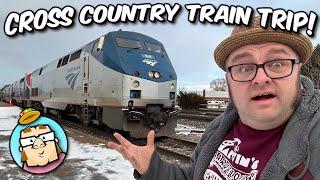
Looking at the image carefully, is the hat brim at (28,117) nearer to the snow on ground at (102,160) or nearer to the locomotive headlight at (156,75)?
the snow on ground at (102,160)

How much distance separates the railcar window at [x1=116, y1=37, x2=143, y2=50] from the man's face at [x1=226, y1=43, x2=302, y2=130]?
1061 cm

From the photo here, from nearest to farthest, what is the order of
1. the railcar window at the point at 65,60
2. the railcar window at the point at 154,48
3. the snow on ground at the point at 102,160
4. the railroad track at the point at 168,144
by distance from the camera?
the snow on ground at the point at 102,160, the railroad track at the point at 168,144, the railcar window at the point at 154,48, the railcar window at the point at 65,60

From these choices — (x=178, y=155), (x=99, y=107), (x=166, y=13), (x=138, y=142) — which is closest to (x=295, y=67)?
(x=166, y=13)

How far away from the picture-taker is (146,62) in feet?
39.7

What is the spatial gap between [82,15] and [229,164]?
3.38 m

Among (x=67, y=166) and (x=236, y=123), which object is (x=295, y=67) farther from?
(x=67, y=166)

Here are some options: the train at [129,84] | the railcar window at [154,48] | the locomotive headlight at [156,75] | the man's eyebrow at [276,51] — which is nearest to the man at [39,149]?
the man's eyebrow at [276,51]

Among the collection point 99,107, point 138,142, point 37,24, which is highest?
point 37,24

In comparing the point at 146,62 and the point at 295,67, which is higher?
the point at 146,62

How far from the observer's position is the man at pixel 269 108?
1.57 metres

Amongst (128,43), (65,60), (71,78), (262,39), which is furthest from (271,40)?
(65,60)

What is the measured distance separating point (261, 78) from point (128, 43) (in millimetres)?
11072

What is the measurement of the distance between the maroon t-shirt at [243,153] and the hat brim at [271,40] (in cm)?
37

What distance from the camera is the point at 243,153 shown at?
182 centimetres
